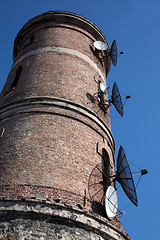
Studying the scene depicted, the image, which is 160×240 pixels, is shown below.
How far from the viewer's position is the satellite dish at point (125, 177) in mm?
8281

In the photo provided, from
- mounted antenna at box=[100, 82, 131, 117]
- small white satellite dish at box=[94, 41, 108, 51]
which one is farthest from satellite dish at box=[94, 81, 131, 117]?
small white satellite dish at box=[94, 41, 108, 51]

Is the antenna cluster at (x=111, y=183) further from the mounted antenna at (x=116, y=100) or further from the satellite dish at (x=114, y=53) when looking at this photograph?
the satellite dish at (x=114, y=53)

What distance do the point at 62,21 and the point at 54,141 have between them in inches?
346

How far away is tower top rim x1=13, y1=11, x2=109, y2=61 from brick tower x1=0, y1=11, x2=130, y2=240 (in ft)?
2.56

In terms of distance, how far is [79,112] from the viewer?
9.91 metres

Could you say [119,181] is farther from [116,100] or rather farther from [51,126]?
[116,100]

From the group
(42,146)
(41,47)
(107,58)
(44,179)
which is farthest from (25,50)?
(44,179)

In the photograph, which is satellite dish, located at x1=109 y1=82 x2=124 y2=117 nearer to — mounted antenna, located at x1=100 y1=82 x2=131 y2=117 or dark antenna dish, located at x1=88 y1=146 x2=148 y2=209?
mounted antenna, located at x1=100 y1=82 x2=131 y2=117

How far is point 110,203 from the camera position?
803cm

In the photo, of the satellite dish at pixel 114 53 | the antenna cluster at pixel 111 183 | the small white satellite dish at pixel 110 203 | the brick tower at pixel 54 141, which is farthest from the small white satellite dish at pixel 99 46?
the small white satellite dish at pixel 110 203

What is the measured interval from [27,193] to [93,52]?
9136 millimetres

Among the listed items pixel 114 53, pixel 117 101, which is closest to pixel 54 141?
pixel 117 101

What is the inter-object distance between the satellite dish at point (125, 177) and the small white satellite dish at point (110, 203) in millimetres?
454

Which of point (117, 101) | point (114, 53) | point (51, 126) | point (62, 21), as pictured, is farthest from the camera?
point (114, 53)
